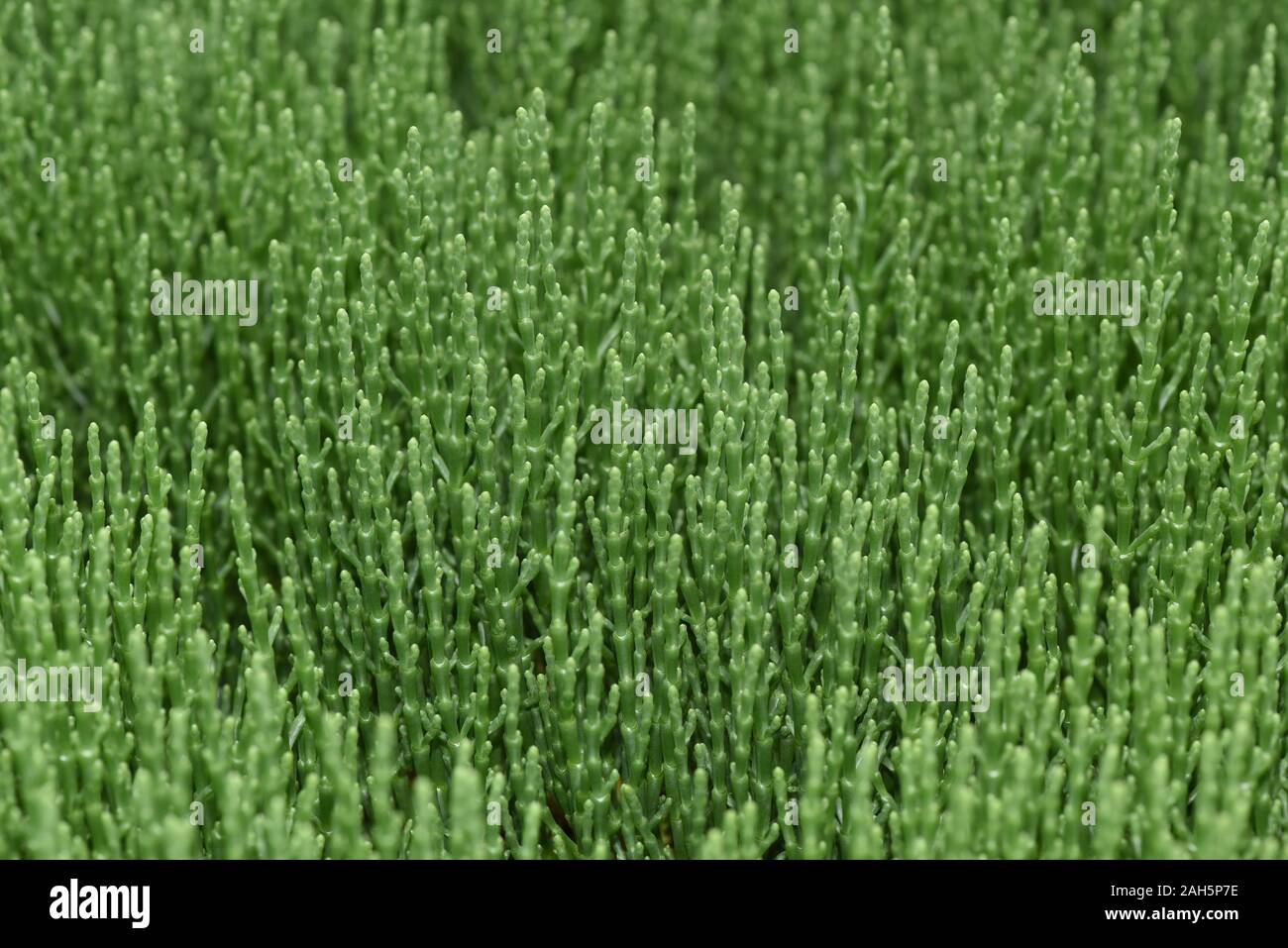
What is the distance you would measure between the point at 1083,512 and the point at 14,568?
8.86ft

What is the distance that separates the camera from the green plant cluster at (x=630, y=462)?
3.00m

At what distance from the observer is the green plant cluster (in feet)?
9.84

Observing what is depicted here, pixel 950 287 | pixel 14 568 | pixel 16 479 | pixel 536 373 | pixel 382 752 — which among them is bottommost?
pixel 382 752

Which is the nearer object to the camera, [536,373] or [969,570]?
[536,373]

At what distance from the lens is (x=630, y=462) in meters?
3.31

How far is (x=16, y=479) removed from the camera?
10.3ft

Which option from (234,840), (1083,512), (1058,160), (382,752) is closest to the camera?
(382,752)

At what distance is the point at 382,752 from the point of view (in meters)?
2.59
